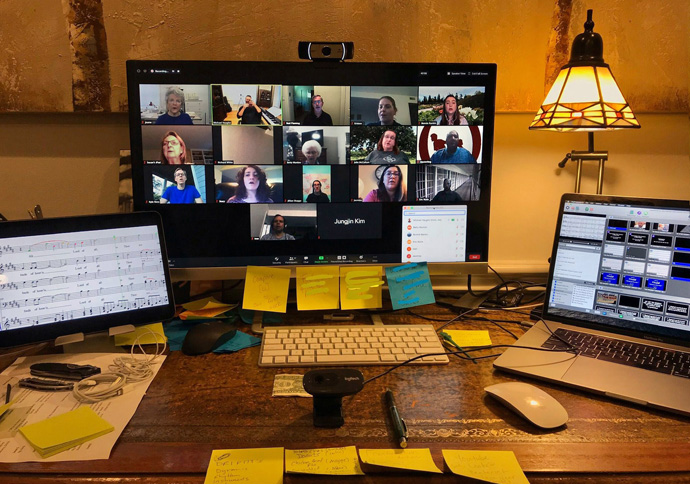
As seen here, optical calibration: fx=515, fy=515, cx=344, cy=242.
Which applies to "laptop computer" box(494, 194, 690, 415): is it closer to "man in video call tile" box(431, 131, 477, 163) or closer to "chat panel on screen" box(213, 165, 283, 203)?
"man in video call tile" box(431, 131, 477, 163)

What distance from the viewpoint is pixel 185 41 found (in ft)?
4.49

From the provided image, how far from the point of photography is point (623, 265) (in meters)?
1.07

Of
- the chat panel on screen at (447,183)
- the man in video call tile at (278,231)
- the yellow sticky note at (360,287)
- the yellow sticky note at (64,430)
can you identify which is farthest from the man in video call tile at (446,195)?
the yellow sticky note at (64,430)

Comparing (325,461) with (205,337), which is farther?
(205,337)

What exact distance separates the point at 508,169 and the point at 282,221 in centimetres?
70

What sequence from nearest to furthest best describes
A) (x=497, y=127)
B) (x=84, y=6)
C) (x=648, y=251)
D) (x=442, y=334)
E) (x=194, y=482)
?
(x=194, y=482) < (x=648, y=251) < (x=442, y=334) < (x=84, y=6) < (x=497, y=127)

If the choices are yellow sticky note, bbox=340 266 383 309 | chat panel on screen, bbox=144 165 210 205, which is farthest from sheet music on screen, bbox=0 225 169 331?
yellow sticky note, bbox=340 266 383 309

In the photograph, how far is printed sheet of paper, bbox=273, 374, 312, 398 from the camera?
902mm

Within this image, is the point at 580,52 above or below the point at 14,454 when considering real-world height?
above

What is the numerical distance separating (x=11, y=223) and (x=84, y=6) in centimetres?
67

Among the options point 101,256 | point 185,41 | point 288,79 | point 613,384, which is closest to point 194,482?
point 101,256

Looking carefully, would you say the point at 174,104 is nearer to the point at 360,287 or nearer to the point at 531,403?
the point at 360,287

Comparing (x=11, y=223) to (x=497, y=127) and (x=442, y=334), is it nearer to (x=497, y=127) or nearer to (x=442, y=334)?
(x=442, y=334)

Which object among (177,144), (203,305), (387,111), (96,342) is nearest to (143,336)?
(96,342)
